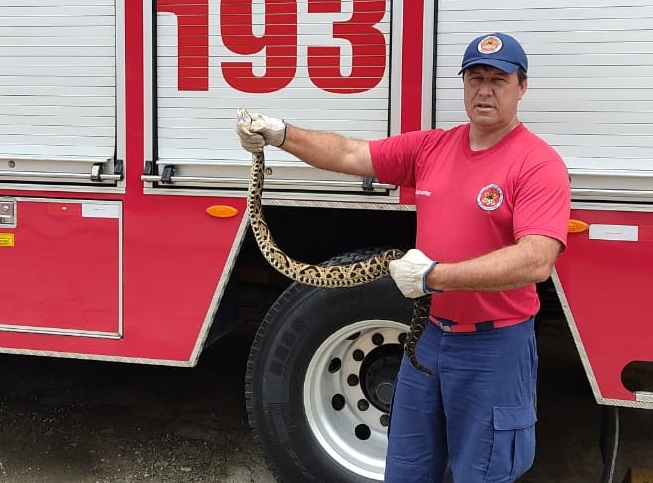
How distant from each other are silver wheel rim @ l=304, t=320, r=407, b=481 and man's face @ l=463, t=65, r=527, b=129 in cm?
128

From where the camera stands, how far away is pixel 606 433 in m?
3.29

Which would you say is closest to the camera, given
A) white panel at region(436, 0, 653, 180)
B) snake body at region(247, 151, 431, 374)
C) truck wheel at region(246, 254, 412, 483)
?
snake body at region(247, 151, 431, 374)

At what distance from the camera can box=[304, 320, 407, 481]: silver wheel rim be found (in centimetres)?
328

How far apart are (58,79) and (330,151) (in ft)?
4.89

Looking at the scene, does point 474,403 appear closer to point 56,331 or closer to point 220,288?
point 220,288

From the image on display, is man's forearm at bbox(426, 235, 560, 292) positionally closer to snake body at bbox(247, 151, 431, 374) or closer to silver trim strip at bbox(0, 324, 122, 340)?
snake body at bbox(247, 151, 431, 374)

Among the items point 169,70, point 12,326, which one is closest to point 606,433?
point 169,70

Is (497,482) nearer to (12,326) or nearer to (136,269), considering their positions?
(136,269)

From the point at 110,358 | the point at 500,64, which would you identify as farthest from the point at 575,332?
the point at 110,358

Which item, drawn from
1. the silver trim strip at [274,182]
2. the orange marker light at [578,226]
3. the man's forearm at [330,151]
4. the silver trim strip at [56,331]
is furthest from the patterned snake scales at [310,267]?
the silver trim strip at [56,331]

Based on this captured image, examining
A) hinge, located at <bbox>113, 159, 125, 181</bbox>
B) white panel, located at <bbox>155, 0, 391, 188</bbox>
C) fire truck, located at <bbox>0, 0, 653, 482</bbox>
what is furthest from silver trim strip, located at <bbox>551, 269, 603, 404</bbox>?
hinge, located at <bbox>113, 159, 125, 181</bbox>

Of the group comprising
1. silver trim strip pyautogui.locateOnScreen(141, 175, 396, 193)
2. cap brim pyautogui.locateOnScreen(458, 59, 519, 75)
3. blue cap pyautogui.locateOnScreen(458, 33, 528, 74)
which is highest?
blue cap pyautogui.locateOnScreen(458, 33, 528, 74)

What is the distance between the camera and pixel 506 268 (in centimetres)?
195

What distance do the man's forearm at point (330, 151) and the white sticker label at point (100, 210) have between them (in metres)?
1.09
